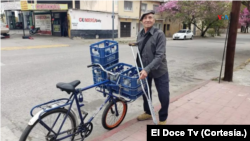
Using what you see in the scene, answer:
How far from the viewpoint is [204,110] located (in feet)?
14.0

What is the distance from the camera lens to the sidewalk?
134 inches

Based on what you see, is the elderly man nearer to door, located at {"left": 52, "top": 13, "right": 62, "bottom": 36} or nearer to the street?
the street

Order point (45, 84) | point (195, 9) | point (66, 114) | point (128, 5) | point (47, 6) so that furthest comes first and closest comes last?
point (195, 9) → point (128, 5) → point (47, 6) → point (45, 84) → point (66, 114)

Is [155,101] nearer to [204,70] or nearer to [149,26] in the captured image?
[149,26]

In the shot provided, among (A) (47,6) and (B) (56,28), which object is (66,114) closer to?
(A) (47,6)

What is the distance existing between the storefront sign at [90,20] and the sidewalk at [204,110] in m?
16.3

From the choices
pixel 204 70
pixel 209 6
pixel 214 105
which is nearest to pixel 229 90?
pixel 214 105

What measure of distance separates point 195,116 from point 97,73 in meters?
2.05

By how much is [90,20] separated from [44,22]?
589 centimetres

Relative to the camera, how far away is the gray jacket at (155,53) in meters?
3.04

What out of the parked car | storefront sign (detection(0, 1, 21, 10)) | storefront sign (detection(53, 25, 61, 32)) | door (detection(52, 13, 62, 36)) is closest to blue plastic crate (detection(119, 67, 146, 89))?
the parked car

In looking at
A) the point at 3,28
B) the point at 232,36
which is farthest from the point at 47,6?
the point at 232,36

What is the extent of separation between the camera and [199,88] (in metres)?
5.79

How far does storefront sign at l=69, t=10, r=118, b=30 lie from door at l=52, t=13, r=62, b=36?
284 centimetres
